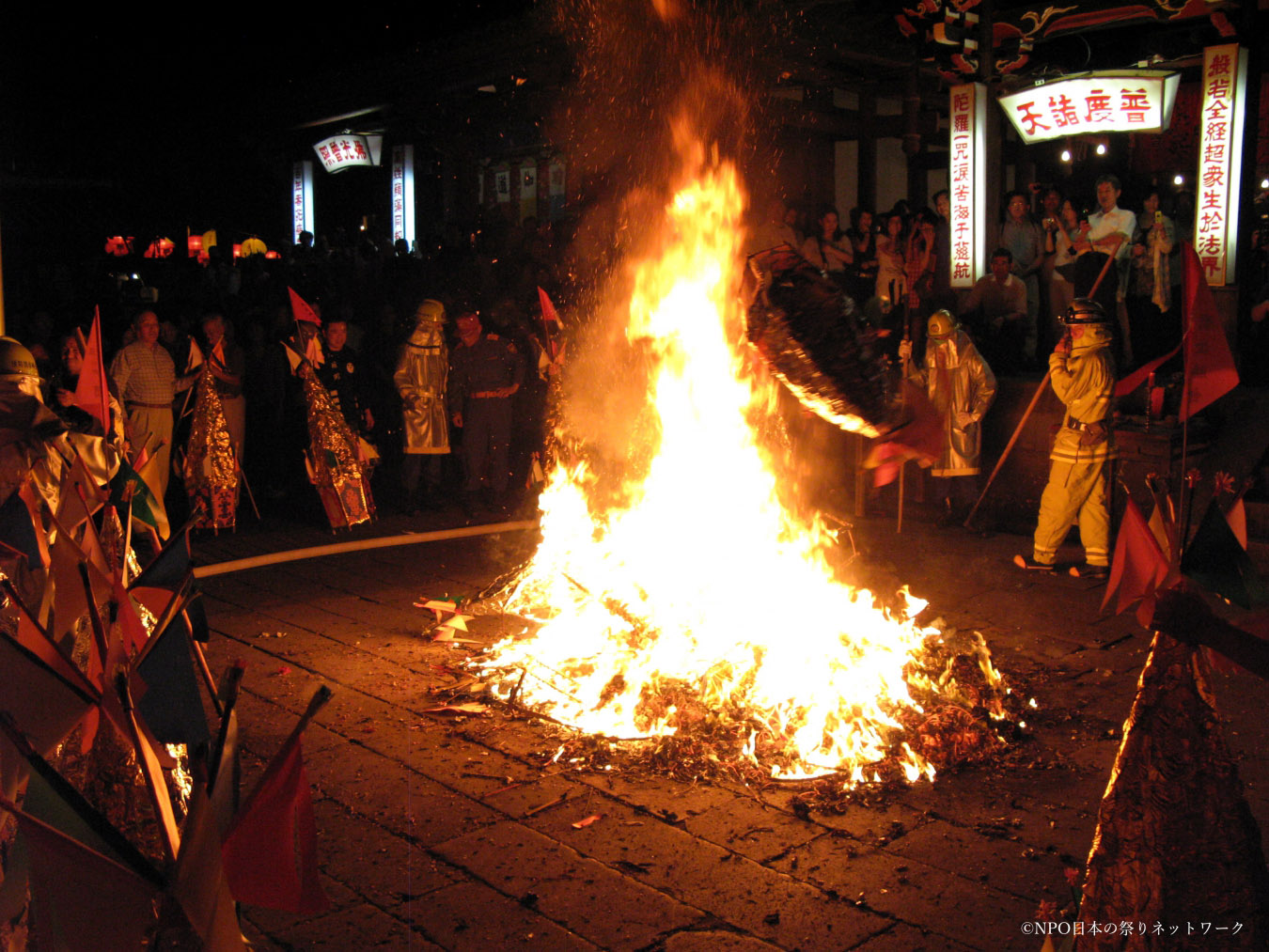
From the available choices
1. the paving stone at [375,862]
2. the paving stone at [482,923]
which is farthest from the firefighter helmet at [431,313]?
the paving stone at [482,923]

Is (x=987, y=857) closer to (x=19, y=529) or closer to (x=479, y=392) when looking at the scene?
(x=19, y=529)

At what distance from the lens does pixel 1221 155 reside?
9.48 m

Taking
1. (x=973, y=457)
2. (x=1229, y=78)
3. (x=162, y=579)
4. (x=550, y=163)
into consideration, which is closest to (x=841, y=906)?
(x=162, y=579)

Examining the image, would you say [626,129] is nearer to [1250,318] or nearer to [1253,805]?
[1250,318]

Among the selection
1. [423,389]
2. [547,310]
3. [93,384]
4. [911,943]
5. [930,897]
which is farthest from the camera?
[547,310]

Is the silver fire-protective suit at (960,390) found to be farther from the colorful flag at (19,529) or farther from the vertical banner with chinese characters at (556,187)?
the vertical banner with chinese characters at (556,187)

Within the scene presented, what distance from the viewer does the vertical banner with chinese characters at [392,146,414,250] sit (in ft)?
68.0

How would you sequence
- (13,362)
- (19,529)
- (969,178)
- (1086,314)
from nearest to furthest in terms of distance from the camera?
(19,529)
(13,362)
(1086,314)
(969,178)

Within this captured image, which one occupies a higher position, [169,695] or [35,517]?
[35,517]

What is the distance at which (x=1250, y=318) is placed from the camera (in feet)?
34.1

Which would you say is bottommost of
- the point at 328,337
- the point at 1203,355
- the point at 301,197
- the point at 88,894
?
the point at 88,894

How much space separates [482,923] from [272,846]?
190 cm

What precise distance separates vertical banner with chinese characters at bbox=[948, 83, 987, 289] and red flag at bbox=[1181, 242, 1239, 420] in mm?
8783

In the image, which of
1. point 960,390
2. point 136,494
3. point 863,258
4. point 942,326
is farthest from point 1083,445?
point 136,494
